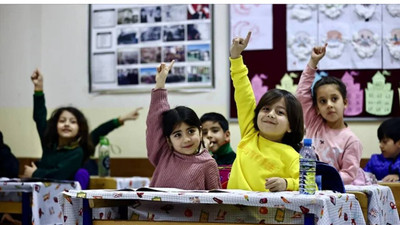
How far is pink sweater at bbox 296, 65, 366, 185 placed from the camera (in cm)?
322

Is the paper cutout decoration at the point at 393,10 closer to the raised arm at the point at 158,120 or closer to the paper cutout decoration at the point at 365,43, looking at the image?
the paper cutout decoration at the point at 365,43

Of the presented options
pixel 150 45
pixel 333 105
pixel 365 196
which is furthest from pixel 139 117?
pixel 365 196

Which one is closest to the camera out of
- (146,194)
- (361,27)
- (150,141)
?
(146,194)

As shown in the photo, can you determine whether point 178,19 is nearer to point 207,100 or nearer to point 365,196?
point 207,100

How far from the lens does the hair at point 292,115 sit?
257 cm

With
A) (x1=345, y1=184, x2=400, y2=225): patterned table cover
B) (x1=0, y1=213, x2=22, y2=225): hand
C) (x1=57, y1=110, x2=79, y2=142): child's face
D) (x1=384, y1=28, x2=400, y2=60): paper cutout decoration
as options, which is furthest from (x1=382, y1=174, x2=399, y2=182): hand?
(x1=0, y1=213, x2=22, y2=225): hand

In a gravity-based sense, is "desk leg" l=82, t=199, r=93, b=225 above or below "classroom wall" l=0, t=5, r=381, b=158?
below

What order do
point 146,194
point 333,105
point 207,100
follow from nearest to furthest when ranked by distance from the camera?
point 146,194 < point 333,105 < point 207,100

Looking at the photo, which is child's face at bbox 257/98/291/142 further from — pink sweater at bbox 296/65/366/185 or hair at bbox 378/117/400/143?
hair at bbox 378/117/400/143

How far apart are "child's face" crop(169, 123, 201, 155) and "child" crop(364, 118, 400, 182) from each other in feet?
5.73

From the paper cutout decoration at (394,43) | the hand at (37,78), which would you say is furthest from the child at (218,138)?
the paper cutout decoration at (394,43)

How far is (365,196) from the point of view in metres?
2.60

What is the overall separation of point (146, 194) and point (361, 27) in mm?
3162

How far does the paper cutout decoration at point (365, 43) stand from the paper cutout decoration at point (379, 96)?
0.17 metres
